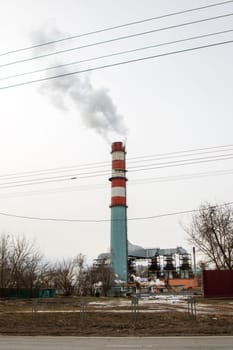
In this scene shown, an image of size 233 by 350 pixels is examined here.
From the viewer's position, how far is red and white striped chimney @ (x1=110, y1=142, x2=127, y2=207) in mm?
68750

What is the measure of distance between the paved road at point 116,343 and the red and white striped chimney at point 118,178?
180 feet

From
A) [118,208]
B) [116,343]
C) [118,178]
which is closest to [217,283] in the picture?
[118,208]

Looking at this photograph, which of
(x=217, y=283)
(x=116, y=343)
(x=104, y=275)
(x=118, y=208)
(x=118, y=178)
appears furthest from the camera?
(x=104, y=275)

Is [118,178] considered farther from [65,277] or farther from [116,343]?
[116,343]

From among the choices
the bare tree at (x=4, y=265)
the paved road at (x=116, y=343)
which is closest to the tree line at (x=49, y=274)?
the bare tree at (x=4, y=265)

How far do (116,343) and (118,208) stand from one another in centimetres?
5645

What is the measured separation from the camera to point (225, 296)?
41438 millimetres

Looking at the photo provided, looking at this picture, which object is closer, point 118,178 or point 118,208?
point 118,208

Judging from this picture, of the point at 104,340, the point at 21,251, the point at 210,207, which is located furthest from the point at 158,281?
the point at 104,340

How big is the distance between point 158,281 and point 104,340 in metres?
76.0

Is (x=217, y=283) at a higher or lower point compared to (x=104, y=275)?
lower

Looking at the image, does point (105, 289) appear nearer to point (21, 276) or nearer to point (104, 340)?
point (21, 276)

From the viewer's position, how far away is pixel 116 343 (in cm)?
1237

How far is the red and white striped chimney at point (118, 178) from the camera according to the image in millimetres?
68750
